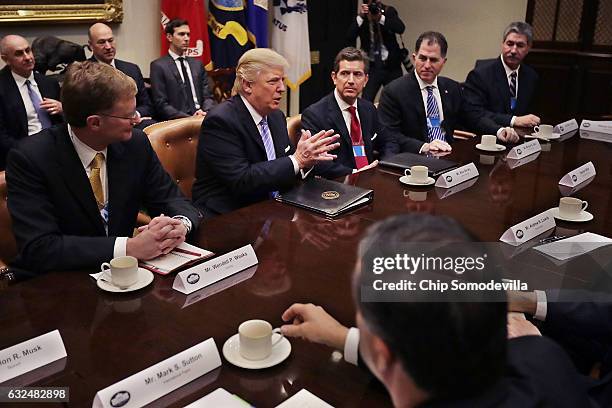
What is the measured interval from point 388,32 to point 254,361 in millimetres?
5318

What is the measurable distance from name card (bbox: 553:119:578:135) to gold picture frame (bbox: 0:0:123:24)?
349 cm

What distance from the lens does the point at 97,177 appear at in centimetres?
203

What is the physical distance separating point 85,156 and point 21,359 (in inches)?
36.2

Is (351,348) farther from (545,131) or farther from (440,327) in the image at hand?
(545,131)

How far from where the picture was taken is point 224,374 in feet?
4.01

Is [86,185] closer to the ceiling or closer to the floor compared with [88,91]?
closer to the floor

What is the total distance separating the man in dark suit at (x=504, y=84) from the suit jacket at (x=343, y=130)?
847 millimetres

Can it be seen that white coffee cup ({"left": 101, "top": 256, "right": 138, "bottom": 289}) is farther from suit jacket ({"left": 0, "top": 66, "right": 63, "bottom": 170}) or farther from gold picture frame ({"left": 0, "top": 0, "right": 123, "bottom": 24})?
gold picture frame ({"left": 0, "top": 0, "right": 123, "bottom": 24})

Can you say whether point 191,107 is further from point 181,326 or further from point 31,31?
point 181,326

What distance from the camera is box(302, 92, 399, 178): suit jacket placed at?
9.93ft

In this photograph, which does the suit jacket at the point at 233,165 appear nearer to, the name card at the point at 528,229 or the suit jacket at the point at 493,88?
the name card at the point at 528,229

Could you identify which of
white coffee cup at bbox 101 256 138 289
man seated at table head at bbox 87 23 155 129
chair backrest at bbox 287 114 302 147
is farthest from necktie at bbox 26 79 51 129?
white coffee cup at bbox 101 256 138 289

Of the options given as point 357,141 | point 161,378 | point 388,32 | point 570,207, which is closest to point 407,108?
point 357,141

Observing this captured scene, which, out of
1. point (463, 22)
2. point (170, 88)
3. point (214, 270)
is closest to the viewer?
point (214, 270)
